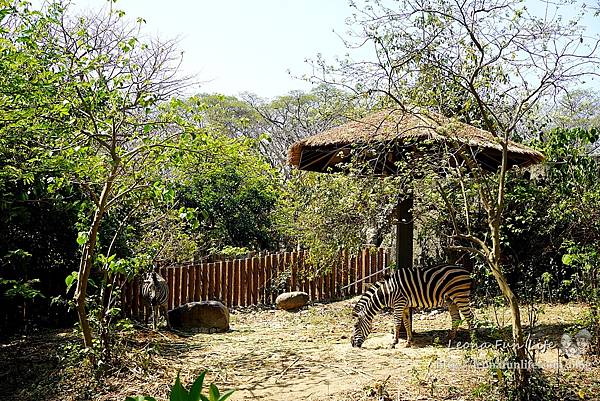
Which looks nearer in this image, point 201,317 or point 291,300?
point 201,317

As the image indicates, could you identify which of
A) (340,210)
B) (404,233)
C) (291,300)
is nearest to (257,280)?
(291,300)

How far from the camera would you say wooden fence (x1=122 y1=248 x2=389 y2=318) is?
33.1 feet

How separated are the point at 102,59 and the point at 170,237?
5.41m

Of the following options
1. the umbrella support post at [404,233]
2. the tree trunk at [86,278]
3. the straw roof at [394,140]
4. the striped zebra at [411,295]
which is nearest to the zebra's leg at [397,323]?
the striped zebra at [411,295]

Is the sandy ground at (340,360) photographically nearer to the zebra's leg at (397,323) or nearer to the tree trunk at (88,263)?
the zebra's leg at (397,323)

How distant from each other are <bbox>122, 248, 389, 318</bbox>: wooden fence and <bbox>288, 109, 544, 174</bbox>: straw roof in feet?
7.18

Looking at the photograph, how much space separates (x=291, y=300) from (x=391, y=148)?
5245 millimetres

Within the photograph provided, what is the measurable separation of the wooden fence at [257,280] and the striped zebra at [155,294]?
591 mm

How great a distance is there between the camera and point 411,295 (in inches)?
285

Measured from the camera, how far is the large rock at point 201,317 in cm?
866

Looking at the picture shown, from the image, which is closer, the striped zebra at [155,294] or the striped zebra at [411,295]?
the striped zebra at [411,295]

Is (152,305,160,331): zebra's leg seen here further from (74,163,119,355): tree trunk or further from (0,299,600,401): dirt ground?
(74,163,119,355): tree trunk

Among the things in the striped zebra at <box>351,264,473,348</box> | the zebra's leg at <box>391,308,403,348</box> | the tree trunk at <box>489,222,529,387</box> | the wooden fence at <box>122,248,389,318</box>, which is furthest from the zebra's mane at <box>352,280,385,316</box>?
the tree trunk at <box>489,222,529,387</box>

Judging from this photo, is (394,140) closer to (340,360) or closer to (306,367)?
(340,360)
